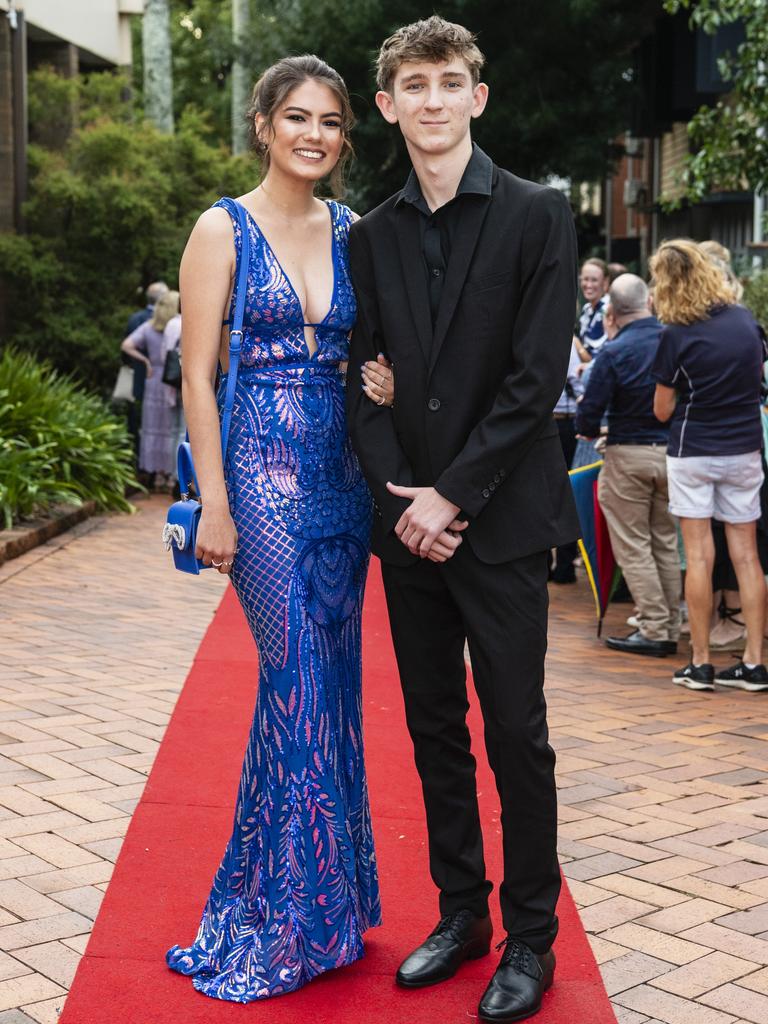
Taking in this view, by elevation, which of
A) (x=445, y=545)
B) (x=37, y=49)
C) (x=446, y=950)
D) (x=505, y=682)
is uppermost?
(x=37, y=49)

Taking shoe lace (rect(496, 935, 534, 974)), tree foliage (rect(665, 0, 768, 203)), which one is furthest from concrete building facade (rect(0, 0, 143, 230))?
shoe lace (rect(496, 935, 534, 974))

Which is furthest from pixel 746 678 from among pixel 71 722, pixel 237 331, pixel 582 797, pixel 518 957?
pixel 237 331

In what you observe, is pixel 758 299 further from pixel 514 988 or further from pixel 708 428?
pixel 514 988

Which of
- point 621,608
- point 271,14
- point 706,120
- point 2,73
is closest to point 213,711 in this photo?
point 621,608

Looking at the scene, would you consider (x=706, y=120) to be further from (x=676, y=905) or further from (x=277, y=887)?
(x=277, y=887)

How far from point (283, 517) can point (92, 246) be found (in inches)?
546

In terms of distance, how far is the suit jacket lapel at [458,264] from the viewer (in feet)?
10.7

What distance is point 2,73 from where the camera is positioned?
59.4 feet

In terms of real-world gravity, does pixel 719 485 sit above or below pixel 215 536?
below

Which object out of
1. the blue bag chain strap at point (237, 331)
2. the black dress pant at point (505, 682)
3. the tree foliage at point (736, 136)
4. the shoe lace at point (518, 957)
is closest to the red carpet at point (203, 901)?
the shoe lace at point (518, 957)

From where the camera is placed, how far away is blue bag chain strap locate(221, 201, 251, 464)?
11.2 ft

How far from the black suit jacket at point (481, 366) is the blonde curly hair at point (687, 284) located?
379cm

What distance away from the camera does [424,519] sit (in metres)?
3.25

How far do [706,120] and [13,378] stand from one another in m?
6.52
